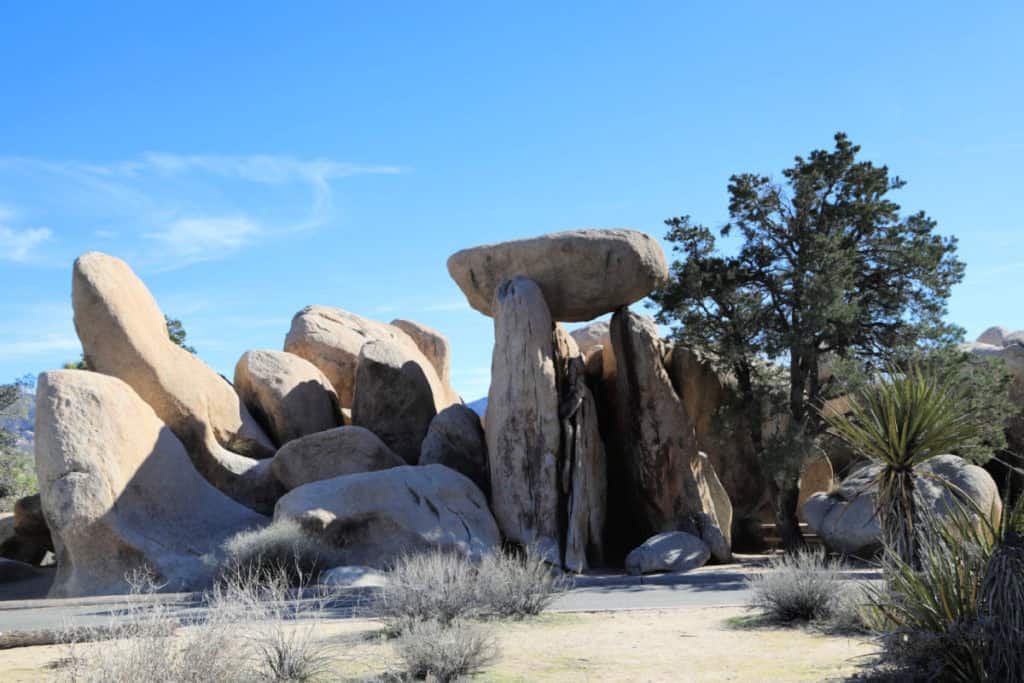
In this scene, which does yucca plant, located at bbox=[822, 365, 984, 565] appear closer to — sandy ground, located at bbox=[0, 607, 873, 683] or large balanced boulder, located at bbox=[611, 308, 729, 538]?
sandy ground, located at bbox=[0, 607, 873, 683]

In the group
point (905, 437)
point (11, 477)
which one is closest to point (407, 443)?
point (11, 477)

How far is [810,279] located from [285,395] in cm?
1172

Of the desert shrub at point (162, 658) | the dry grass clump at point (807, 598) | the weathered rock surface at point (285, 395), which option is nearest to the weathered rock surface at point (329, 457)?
the weathered rock surface at point (285, 395)

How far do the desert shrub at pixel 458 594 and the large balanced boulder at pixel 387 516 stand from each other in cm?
457

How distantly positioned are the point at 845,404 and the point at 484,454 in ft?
25.9

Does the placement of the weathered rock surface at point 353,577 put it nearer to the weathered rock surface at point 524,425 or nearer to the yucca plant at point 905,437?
the weathered rock surface at point 524,425

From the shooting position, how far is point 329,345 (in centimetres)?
2519

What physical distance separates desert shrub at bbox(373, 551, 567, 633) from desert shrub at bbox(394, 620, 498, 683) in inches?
37.2

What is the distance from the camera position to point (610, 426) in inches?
816

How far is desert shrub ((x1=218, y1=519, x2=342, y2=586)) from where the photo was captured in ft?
47.1

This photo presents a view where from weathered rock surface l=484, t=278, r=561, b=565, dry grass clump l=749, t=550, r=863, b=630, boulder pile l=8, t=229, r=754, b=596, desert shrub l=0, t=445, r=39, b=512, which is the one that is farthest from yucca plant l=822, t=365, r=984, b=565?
desert shrub l=0, t=445, r=39, b=512

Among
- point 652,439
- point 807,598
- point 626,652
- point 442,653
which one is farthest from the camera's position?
point 652,439

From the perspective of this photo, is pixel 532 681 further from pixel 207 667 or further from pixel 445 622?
pixel 207 667

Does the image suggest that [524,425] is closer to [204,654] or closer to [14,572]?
[14,572]
